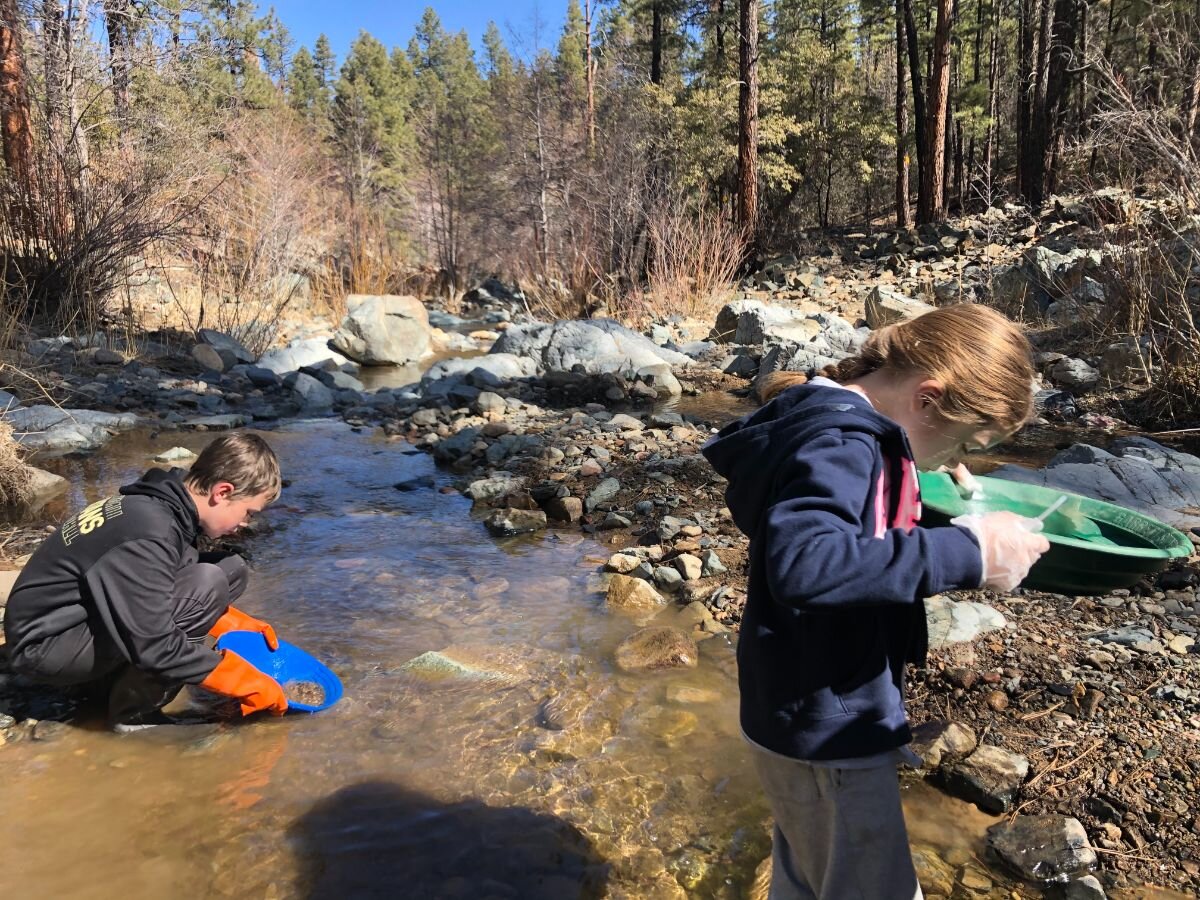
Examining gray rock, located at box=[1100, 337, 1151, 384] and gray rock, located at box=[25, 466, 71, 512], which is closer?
gray rock, located at box=[25, 466, 71, 512]

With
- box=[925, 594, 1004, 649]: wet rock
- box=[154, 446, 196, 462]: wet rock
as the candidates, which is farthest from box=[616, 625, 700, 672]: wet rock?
box=[154, 446, 196, 462]: wet rock

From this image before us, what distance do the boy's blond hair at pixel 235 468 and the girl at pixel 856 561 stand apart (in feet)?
5.83

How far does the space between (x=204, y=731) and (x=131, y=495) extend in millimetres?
852

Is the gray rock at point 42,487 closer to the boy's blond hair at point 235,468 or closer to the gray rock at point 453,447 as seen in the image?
the gray rock at point 453,447

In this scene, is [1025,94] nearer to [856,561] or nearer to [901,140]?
[901,140]

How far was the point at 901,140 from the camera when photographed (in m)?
20.8

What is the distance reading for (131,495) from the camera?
270cm

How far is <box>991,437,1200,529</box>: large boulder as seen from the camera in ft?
13.7

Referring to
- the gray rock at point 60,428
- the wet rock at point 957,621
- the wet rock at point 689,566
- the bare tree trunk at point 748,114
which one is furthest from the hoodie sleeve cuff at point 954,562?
the bare tree trunk at point 748,114

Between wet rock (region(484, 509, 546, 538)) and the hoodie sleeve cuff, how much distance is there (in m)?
3.87

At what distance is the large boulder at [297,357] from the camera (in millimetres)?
10930

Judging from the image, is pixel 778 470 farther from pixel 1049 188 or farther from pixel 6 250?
pixel 1049 188

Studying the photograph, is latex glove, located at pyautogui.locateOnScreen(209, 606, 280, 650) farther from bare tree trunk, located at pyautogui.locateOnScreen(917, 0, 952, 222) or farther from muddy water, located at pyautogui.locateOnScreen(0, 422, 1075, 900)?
bare tree trunk, located at pyautogui.locateOnScreen(917, 0, 952, 222)

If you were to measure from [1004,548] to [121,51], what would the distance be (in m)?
14.4
